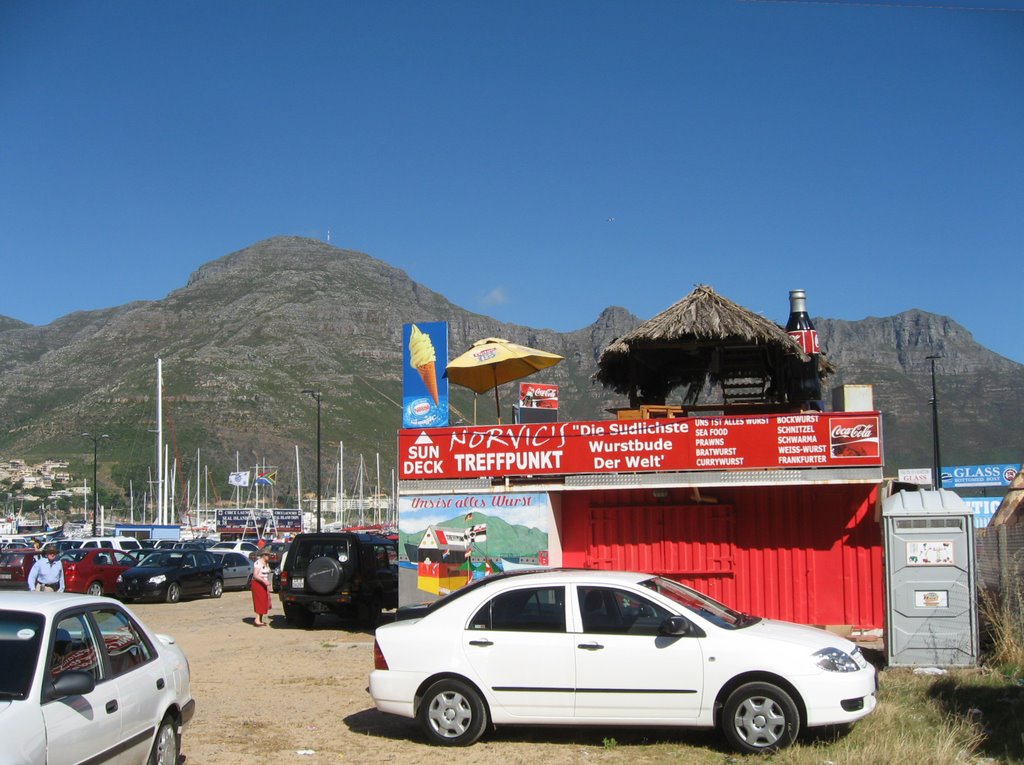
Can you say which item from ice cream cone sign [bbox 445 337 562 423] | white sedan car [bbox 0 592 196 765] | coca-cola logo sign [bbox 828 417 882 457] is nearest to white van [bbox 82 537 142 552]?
ice cream cone sign [bbox 445 337 562 423]

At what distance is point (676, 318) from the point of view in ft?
56.4

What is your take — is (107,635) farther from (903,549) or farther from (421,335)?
(421,335)

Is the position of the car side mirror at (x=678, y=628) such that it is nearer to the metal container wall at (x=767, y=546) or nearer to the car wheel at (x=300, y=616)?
the metal container wall at (x=767, y=546)

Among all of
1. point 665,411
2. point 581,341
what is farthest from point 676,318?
point 581,341

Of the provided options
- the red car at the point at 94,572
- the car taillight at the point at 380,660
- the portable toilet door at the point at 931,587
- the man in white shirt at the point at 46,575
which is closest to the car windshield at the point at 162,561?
the red car at the point at 94,572

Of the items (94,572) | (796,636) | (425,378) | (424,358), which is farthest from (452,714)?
(94,572)

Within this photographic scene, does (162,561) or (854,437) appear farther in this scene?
(162,561)

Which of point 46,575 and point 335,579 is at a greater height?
point 46,575

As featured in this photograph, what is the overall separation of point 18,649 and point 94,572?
69.2 feet

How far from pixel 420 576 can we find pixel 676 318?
599cm

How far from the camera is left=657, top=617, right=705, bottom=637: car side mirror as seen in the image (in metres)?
8.40

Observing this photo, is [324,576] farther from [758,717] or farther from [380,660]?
[758,717]

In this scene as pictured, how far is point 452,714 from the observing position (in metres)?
8.82

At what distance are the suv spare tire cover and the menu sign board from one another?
3037 mm
